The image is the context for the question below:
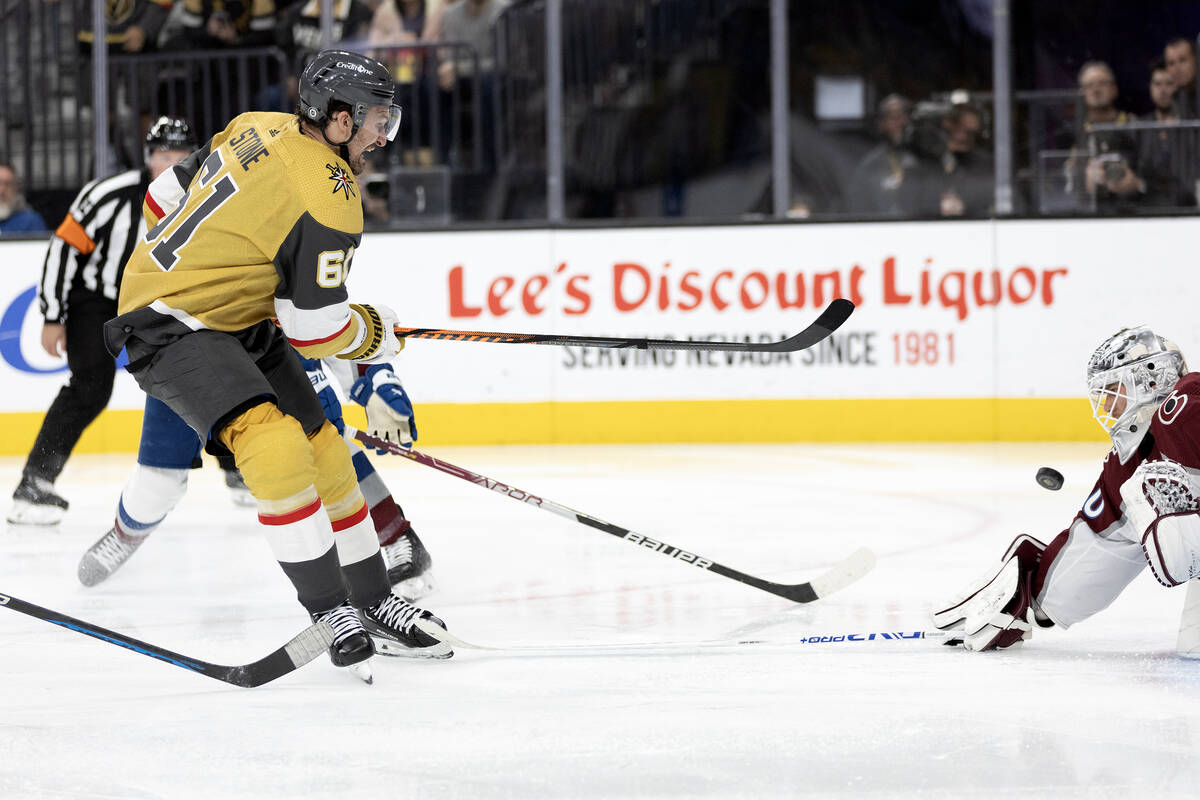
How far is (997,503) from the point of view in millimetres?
4129

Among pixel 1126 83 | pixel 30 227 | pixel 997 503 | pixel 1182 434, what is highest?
pixel 1126 83

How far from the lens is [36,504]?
390 cm

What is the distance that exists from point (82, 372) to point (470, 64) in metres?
2.71

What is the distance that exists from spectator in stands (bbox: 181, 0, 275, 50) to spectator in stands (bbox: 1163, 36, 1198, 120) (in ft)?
12.1

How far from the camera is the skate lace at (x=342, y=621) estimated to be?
7.18 ft

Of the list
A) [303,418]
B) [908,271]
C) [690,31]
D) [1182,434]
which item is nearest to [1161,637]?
[1182,434]

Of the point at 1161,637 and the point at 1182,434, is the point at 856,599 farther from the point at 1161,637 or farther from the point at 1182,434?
the point at 1182,434

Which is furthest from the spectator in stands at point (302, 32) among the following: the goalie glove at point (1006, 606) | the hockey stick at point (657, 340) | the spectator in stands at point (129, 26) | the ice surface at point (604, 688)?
the goalie glove at point (1006, 606)

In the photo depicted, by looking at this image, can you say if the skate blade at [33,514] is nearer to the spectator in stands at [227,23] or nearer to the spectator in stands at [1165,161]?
the spectator in stands at [227,23]

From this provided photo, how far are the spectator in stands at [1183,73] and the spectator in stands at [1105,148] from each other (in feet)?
0.65

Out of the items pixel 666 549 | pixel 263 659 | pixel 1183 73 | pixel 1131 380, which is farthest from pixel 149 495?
pixel 1183 73

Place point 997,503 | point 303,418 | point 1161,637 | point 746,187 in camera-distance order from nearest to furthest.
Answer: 1. point 303,418
2. point 1161,637
3. point 997,503
4. point 746,187

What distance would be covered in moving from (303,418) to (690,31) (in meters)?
4.49

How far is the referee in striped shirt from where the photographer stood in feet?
12.6
